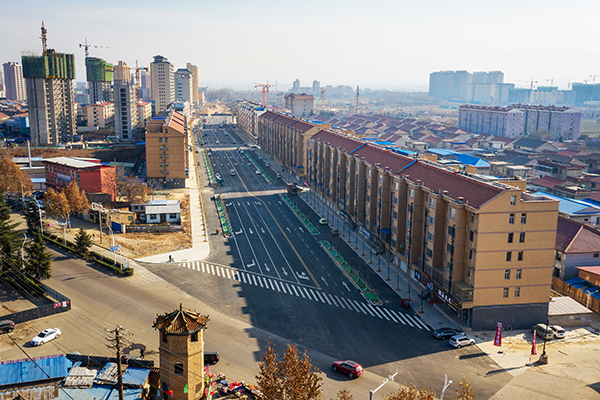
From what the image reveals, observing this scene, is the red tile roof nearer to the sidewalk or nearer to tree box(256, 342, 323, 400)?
the sidewalk

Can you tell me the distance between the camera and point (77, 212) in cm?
9369

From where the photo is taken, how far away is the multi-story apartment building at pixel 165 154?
4705 inches

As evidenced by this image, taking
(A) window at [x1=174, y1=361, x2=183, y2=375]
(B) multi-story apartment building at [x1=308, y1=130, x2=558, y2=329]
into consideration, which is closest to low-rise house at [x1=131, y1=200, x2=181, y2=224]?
(B) multi-story apartment building at [x1=308, y1=130, x2=558, y2=329]

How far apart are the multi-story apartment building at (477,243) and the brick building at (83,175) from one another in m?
58.6

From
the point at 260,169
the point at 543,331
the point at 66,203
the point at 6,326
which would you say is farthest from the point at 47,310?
the point at 260,169

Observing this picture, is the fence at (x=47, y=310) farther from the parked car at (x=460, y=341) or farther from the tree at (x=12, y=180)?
the tree at (x=12, y=180)

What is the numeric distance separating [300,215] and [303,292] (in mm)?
35745

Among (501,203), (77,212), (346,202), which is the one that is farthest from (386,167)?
(77,212)

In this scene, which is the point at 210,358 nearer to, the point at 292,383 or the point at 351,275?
the point at 292,383

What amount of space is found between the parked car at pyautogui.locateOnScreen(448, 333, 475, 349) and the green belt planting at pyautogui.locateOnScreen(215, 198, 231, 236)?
152ft

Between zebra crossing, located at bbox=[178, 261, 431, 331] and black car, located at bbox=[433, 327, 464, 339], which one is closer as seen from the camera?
black car, located at bbox=[433, 327, 464, 339]

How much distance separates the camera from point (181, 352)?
1362 inches

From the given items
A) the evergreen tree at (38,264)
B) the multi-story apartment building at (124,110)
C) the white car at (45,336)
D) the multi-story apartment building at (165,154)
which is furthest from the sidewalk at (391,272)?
the multi-story apartment building at (124,110)

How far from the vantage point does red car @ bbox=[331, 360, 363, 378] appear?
4603 cm
